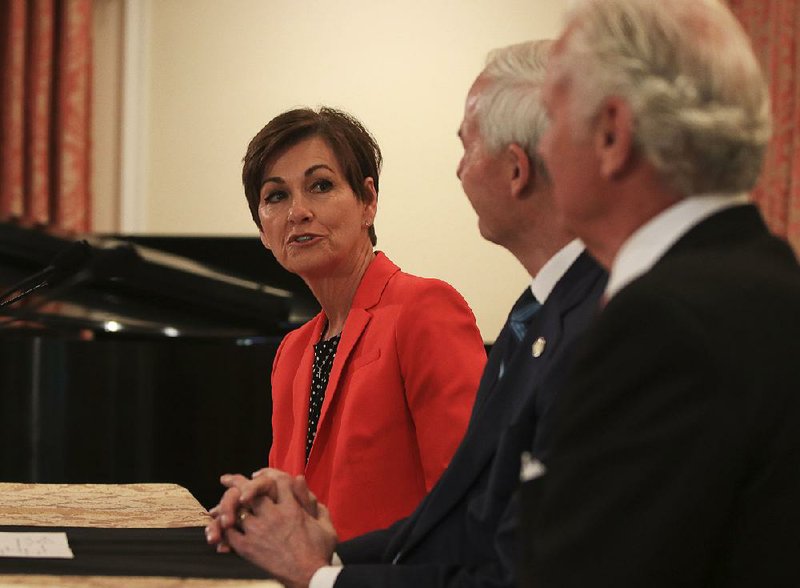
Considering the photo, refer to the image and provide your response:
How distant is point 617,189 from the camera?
961 mm

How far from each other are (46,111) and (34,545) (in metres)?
3.96

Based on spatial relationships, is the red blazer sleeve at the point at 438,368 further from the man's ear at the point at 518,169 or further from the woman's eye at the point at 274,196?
the man's ear at the point at 518,169

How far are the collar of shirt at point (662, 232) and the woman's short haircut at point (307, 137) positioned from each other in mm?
1344

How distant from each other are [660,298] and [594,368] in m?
0.07

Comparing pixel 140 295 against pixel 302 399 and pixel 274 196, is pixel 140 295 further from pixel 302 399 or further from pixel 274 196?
pixel 302 399

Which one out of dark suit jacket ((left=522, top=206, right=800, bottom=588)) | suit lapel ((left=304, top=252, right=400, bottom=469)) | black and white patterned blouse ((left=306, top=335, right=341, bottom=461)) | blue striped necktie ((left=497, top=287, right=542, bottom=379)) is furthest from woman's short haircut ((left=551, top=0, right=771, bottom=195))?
black and white patterned blouse ((left=306, top=335, right=341, bottom=461))

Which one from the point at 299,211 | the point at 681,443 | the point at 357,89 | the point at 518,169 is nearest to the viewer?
the point at 681,443

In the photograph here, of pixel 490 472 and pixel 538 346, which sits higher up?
pixel 538 346

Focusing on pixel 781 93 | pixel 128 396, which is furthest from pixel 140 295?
pixel 781 93

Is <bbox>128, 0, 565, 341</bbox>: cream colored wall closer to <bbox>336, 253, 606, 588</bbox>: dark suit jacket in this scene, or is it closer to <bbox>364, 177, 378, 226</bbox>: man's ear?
<bbox>364, 177, 378, 226</bbox>: man's ear

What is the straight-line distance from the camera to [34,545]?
143cm

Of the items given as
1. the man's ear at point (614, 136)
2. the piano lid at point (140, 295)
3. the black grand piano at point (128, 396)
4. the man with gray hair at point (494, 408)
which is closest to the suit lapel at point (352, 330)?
the man with gray hair at point (494, 408)

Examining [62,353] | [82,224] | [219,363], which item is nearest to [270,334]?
[219,363]

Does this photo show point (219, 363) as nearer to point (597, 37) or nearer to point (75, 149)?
point (75, 149)
